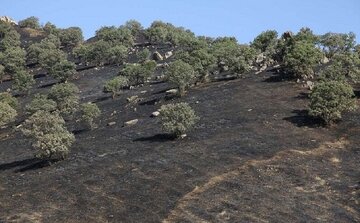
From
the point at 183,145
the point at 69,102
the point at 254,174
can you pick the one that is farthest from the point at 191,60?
the point at 254,174

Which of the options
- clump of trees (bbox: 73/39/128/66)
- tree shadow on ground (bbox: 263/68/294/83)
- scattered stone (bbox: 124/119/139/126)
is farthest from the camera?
clump of trees (bbox: 73/39/128/66)

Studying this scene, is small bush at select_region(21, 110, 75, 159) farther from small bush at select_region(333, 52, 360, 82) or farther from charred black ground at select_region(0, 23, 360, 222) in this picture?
small bush at select_region(333, 52, 360, 82)

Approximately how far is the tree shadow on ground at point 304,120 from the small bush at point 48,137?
28.0m

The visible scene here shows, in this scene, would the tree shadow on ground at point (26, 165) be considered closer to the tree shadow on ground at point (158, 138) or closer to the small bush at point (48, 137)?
the small bush at point (48, 137)

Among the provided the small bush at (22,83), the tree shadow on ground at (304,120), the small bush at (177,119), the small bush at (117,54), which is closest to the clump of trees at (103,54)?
the small bush at (117,54)

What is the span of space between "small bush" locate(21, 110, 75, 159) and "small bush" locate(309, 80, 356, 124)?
3029 cm

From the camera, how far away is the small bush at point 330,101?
57656 millimetres

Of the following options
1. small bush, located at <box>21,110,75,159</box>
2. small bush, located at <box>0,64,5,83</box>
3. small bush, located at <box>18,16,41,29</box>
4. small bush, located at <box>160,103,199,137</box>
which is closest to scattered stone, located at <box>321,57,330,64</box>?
small bush, located at <box>160,103,199,137</box>

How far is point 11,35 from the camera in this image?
165 metres

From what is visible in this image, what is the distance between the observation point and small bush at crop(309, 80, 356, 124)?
5766cm

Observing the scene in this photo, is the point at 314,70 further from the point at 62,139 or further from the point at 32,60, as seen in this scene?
the point at 32,60

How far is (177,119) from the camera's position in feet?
187

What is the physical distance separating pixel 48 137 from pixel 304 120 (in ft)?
104

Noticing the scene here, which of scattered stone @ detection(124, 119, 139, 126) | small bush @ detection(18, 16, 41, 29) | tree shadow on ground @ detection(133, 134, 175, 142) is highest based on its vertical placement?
small bush @ detection(18, 16, 41, 29)
